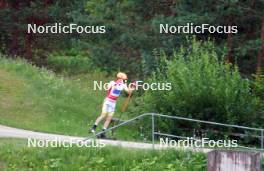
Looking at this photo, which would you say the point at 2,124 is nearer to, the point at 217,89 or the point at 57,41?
the point at 217,89

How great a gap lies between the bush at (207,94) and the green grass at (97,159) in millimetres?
5466

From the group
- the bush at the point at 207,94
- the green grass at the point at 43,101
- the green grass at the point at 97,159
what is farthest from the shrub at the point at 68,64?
the green grass at the point at 97,159

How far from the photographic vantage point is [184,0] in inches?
960

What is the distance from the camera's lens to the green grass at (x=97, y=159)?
12.8 meters

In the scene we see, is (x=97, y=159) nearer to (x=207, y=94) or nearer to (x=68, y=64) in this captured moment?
(x=207, y=94)

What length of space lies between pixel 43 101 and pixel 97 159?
8103 mm

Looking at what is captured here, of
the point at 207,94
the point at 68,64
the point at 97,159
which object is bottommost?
the point at 97,159

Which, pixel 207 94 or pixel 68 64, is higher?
pixel 68 64

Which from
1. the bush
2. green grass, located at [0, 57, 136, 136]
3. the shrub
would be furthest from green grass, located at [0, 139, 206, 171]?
the shrub

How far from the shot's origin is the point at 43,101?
20969 millimetres

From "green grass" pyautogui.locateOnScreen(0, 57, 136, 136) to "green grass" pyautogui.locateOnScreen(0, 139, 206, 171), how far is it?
4.41m

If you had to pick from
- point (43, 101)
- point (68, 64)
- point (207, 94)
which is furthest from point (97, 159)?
point (68, 64)

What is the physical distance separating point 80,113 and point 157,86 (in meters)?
2.86

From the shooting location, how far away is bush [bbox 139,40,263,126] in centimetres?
1853
